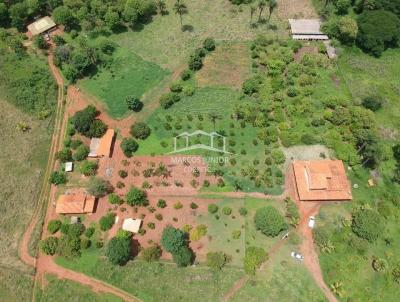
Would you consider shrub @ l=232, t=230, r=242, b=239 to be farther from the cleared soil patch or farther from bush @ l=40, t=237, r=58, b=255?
the cleared soil patch

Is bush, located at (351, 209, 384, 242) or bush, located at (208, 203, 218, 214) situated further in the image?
bush, located at (208, 203, 218, 214)

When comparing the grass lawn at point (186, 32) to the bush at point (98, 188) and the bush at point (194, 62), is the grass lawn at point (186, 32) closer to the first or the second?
the bush at point (194, 62)

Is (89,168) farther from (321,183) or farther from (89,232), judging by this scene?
(321,183)

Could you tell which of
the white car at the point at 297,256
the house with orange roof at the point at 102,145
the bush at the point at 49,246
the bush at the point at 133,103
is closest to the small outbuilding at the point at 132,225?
the bush at the point at 49,246

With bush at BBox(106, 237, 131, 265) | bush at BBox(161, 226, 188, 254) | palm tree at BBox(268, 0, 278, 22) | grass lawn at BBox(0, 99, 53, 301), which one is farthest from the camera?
palm tree at BBox(268, 0, 278, 22)

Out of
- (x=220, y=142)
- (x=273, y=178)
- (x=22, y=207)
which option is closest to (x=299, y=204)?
(x=273, y=178)

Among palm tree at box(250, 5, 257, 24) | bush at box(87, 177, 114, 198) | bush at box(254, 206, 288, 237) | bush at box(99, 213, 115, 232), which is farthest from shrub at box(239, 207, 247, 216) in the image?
palm tree at box(250, 5, 257, 24)
